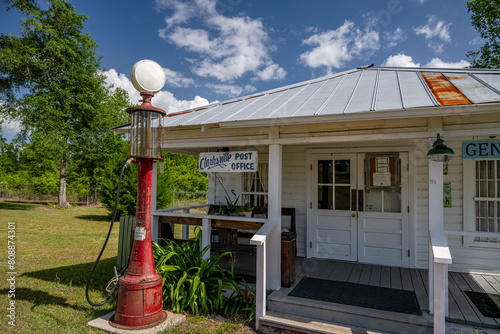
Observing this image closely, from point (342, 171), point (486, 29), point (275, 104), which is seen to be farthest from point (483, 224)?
point (486, 29)

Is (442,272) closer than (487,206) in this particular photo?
Yes

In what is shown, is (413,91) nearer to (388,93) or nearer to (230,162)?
(388,93)

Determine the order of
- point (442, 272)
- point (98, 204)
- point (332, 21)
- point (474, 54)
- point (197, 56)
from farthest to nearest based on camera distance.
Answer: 1. point (98, 204)
2. point (474, 54)
3. point (197, 56)
4. point (332, 21)
5. point (442, 272)

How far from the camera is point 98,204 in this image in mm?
21844

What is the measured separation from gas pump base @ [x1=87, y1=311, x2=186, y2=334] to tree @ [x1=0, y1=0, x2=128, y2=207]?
1561 centimetres

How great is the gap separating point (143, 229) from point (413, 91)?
3941mm

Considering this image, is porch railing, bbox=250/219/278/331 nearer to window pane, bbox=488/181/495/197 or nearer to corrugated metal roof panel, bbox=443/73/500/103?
corrugated metal roof panel, bbox=443/73/500/103

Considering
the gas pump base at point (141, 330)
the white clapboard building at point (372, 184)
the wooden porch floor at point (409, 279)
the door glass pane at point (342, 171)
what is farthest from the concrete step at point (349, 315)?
the door glass pane at point (342, 171)

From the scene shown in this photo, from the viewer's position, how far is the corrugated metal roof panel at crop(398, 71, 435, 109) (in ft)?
11.3

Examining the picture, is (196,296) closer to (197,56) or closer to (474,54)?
(197,56)

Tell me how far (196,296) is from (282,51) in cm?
703

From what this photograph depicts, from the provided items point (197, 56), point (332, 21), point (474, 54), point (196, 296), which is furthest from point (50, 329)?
point (474, 54)

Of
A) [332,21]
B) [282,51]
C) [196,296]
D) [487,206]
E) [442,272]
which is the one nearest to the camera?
[442,272]

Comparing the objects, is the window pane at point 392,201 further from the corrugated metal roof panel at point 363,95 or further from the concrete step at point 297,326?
the concrete step at point 297,326
